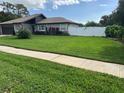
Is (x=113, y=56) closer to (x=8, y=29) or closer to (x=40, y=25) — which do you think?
(x=40, y=25)

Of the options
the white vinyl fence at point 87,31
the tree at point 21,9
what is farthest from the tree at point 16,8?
the white vinyl fence at point 87,31

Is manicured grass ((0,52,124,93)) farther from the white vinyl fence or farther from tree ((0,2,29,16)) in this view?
tree ((0,2,29,16))

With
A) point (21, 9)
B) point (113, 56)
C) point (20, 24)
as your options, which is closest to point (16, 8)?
point (21, 9)

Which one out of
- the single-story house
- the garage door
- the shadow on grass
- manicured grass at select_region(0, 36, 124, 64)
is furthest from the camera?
the garage door

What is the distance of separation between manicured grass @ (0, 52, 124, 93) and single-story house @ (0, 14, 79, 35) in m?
26.4

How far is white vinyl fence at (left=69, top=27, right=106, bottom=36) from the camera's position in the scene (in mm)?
28025

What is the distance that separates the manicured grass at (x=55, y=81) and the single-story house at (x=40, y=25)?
86.5 ft

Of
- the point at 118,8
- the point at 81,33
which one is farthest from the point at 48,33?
the point at 118,8

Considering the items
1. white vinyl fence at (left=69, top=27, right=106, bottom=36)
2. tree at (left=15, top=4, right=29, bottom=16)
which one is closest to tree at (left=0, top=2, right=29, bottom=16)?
tree at (left=15, top=4, right=29, bottom=16)

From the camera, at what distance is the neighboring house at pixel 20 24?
3573 centimetres

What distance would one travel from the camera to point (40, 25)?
36375mm

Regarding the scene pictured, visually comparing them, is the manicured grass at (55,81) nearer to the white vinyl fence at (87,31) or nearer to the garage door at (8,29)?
the white vinyl fence at (87,31)

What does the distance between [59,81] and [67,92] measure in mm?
829

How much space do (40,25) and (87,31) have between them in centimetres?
1149
